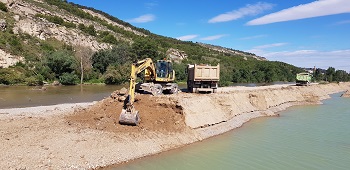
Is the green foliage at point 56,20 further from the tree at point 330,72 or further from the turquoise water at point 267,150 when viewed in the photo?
the tree at point 330,72

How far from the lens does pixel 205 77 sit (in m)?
25.5

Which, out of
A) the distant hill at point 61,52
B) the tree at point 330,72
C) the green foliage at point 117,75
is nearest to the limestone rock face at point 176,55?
the distant hill at point 61,52

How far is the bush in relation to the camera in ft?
163

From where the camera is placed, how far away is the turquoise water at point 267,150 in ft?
44.1

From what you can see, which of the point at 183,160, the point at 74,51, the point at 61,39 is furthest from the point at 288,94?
the point at 61,39

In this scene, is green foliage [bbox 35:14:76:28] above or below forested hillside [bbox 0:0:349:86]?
above

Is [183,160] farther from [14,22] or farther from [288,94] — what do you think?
[14,22]

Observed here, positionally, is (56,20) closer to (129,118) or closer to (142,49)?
(142,49)

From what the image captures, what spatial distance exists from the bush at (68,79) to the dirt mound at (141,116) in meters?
33.2

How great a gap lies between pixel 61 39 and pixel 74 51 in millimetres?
7693

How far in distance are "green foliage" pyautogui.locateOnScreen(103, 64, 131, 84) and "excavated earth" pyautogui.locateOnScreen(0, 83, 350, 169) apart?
109 feet

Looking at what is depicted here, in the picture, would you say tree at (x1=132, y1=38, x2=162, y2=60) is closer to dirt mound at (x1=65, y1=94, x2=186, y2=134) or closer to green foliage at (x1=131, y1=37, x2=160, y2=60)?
green foliage at (x1=131, y1=37, x2=160, y2=60)

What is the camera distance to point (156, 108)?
18.3 m

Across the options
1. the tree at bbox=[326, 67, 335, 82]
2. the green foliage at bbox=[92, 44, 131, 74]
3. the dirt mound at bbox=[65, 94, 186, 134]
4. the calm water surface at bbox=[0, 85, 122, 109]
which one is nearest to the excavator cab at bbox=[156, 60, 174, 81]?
the dirt mound at bbox=[65, 94, 186, 134]
